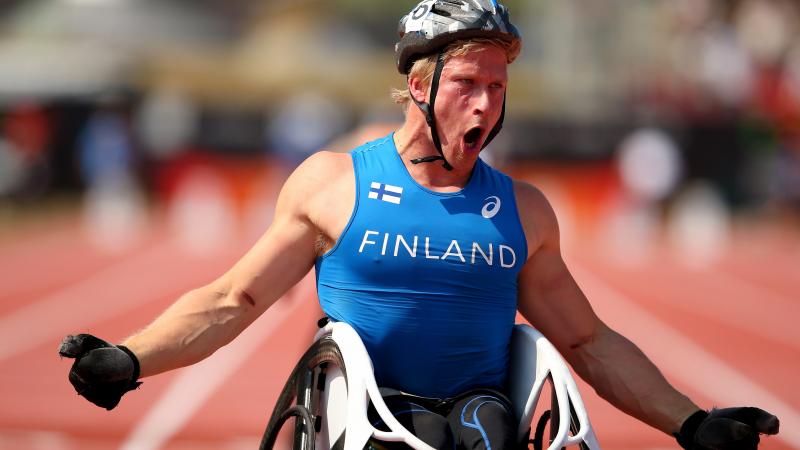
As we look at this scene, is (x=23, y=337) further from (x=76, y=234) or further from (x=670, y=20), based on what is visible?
(x=670, y=20)

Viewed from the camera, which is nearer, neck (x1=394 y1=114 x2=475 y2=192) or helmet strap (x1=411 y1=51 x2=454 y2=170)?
helmet strap (x1=411 y1=51 x2=454 y2=170)

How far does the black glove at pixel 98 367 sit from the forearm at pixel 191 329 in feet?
0.29

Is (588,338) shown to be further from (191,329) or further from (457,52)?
(191,329)

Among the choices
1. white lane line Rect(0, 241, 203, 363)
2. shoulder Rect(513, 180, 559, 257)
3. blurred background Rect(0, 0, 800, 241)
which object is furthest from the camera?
blurred background Rect(0, 0, 800, 241)

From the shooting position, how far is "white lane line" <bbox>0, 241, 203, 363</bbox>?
13.2m

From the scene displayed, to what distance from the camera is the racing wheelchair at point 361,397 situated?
11.0 feet

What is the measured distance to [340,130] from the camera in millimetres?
27516

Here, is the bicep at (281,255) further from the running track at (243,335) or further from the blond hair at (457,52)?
the running track at (243,335)

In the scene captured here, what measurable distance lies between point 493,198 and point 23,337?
33.8 feet

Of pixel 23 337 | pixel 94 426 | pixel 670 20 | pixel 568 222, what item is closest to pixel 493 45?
pixel 94 426

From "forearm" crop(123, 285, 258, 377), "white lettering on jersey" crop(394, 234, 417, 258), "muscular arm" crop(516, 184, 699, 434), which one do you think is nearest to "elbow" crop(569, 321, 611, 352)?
"muscular arm" crop(516, 184, 699, 434)

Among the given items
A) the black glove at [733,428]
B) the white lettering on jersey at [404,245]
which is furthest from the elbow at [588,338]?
the white lettering on jersey at [404,245]

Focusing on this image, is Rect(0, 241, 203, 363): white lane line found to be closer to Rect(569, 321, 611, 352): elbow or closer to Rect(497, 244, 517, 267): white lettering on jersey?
Rect(569, 321, 611, 352): elbow

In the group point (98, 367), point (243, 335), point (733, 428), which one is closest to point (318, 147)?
point (243, 335)
